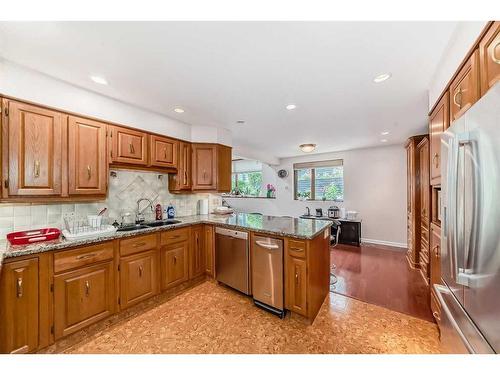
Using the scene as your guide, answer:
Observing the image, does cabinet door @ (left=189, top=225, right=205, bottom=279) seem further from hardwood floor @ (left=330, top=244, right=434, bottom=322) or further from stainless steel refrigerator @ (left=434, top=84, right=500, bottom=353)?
stainless steel refrigerator @ (left=434, top=84, right=500, bottom=353)

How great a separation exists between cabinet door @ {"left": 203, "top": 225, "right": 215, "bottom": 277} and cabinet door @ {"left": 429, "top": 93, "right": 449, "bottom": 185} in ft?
8.61

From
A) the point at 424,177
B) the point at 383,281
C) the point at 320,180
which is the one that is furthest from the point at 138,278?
the point at 320,180

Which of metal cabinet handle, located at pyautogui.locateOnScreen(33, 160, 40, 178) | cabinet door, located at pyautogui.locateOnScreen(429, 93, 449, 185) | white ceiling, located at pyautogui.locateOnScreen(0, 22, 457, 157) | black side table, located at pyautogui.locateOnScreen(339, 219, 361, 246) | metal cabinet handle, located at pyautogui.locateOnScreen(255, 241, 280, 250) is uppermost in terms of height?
white ceiling, located at pyautogui.locateOnScreen(0, 22, 457, 157)

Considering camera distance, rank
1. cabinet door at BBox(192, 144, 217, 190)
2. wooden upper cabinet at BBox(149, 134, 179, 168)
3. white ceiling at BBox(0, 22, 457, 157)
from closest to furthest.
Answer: white ceiling at BBox(0, 22, 457, 157)
wooden upper cabinet at BBox(149, 134, 179, 168)
cabinet door at BBox(192, 144, 217, 190)

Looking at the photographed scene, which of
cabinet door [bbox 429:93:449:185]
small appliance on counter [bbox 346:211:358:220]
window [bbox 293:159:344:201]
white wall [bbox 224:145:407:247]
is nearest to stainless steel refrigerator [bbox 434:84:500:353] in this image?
cabinet door [bbox 429:93:449:185]

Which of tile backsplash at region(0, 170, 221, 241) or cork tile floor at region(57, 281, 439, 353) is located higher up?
tile backsplash at region(0, 170, 221, 241)

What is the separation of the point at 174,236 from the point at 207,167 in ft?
4.12

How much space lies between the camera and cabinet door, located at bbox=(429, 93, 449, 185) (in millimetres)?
1615

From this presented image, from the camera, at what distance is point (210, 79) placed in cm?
189

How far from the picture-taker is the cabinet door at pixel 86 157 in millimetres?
2006

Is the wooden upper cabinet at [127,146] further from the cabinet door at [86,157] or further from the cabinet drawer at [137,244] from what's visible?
the cabinet drawer at [137,244]

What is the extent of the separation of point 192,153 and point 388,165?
4591 mm
